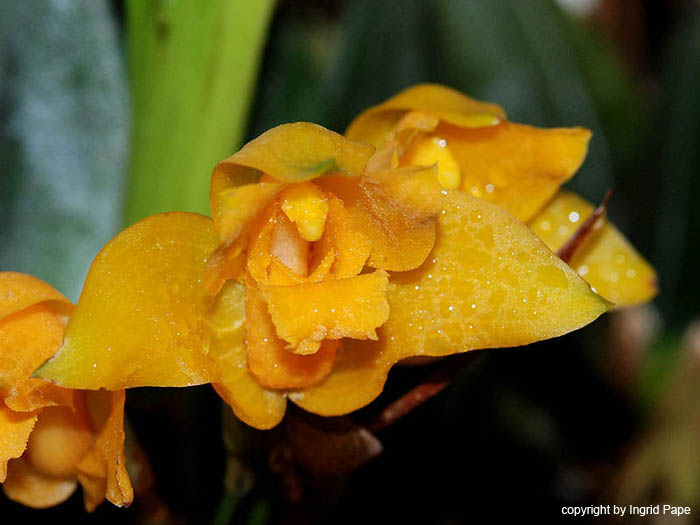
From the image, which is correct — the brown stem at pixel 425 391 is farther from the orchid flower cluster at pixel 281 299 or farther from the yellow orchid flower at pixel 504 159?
the yellow orchid flower at pixel 504 159

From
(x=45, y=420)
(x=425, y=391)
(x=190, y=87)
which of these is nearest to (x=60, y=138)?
(x=190, y=87)

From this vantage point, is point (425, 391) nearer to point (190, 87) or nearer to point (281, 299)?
point (281, 299)

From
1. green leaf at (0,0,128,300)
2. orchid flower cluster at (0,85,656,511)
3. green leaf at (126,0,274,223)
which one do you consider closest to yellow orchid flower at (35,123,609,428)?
orchid flower cluster at (0,85,656,511)

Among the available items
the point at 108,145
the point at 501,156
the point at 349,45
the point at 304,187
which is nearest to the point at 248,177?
the point at 304,187

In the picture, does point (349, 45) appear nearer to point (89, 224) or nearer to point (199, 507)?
point (89, 224)

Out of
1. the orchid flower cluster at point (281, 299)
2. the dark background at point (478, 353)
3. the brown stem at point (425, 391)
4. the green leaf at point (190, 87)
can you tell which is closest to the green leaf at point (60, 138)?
the dark background at point (478, 353)

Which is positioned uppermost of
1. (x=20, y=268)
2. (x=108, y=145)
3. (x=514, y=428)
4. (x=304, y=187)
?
(x=304, y=187)
